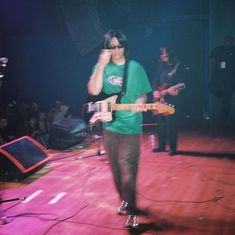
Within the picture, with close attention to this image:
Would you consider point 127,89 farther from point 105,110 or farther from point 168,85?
point 168,85

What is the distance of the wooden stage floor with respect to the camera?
3.49m

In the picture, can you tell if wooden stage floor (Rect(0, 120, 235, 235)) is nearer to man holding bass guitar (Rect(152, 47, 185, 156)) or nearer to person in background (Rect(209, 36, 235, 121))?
man holding bass guitar (Rect(152, 47, 185, 156))

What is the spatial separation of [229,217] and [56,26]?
687cm

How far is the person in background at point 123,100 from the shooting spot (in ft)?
10.8

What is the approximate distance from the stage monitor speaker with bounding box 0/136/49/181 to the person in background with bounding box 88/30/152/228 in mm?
2258

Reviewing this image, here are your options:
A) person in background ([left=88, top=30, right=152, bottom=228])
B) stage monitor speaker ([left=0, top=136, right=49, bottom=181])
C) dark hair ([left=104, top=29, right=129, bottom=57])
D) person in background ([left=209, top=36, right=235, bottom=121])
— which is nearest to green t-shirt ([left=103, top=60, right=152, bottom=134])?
person in background ([left=88, top=30, right=152, bottom=228])

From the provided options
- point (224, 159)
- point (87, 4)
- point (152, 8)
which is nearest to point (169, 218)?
point (224, 159)

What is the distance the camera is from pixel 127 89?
3.33 metres

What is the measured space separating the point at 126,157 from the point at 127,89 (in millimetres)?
645

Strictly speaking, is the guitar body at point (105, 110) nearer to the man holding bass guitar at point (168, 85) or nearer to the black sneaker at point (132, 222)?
the black sneaker at point (132, 222)

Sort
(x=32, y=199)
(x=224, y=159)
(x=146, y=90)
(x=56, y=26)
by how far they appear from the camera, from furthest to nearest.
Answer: (x=56, y=26) → (x=224, y=159) → (x=32, y=199) → (x=146, y=90)

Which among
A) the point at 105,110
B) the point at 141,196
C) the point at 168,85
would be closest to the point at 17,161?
the point at 141,196

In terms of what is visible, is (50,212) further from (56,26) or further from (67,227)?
(56,26)

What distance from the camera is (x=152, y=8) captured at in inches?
378
